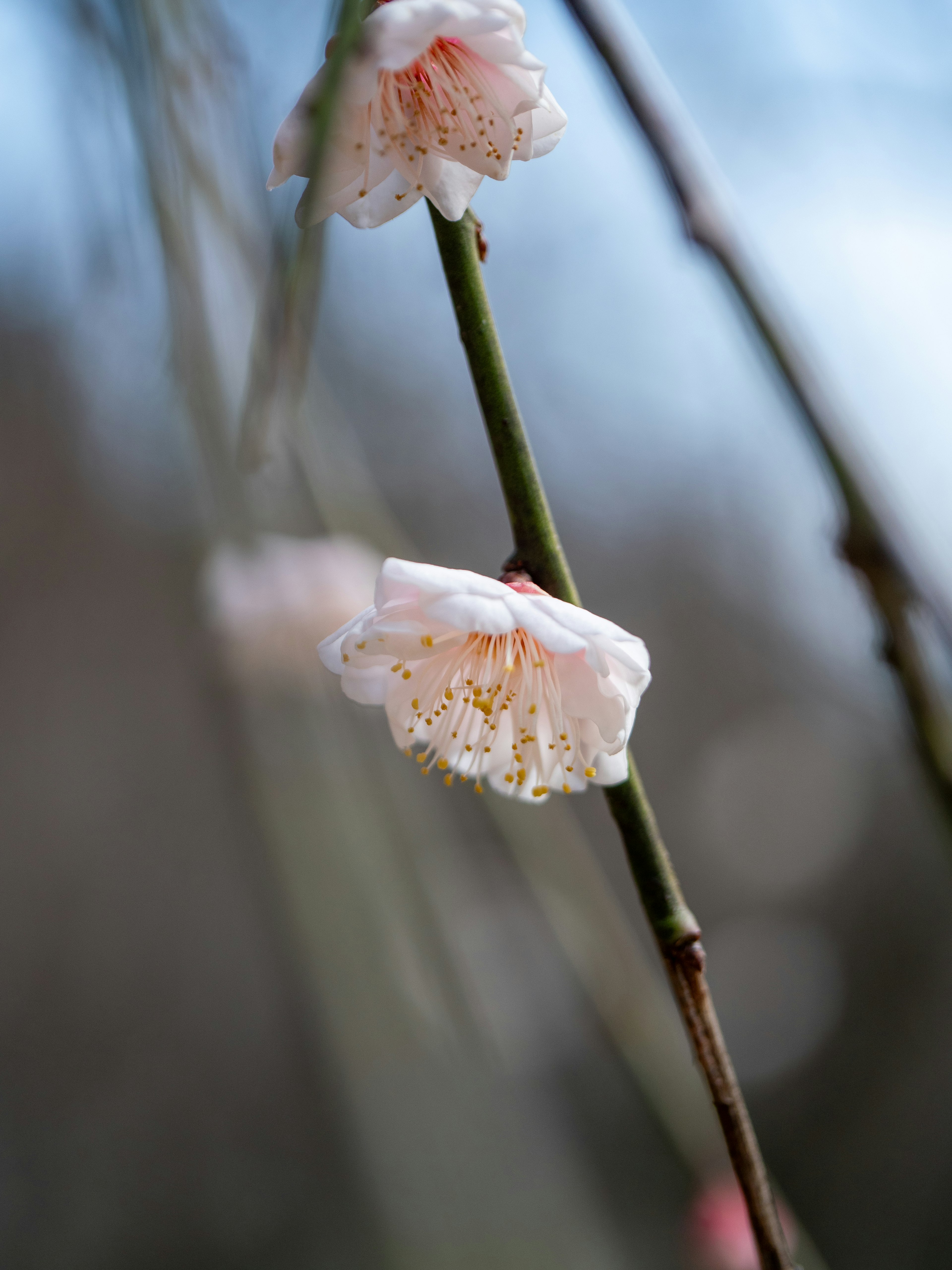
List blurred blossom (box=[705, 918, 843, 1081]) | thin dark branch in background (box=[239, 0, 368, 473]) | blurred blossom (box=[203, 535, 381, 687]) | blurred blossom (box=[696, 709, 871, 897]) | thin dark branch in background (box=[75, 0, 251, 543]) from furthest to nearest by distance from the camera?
blurred blossom (box=[696, 709, 871, 897]), blurred blossom (box=[705, 918, 843, 1081]), blurred blossom (box=[203, 535, 381, 687]), thin dark branch in background (box=[75, 0, 251, 543]), thin dark branch in background (box=[239, 0, 368, 473])

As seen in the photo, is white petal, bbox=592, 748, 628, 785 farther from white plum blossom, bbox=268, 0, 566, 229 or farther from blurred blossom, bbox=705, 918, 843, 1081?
blurred blossom, bbox=705, 918, 843, 1081

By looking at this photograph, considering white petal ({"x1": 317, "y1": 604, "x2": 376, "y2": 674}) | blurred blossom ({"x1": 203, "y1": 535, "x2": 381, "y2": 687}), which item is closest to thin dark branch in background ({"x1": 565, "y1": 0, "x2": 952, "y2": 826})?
white petal ({"x1": 317, "y1": 604, "x2": 376, "y2": 674})

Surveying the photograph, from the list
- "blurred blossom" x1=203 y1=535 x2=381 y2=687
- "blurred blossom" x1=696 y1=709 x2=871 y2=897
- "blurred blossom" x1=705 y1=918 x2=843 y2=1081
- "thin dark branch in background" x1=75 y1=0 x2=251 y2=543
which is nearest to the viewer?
"thin dark branch in background" x1=75 y1=0 x2=251 y2=543

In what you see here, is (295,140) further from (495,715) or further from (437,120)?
(495,715)

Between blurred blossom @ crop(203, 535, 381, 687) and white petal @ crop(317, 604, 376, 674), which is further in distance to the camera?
blurred blossom @ crop(203, 535, 381, 687)

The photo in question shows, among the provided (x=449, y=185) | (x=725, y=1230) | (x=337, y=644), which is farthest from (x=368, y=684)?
(x=725, y=1230)

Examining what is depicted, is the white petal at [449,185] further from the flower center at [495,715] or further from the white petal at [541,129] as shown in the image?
the flower center at [495,715]
